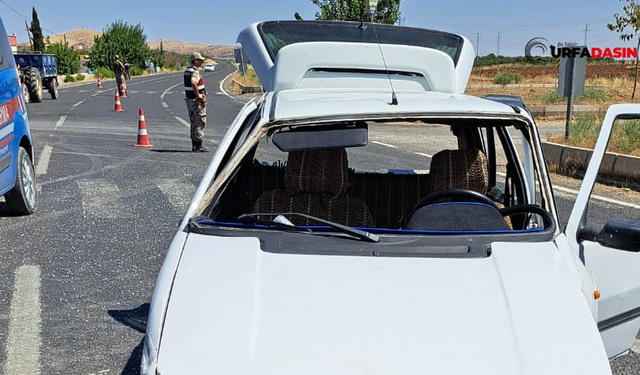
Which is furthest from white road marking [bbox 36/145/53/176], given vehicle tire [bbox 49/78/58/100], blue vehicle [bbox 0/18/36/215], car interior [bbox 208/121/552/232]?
vehicle tire [bbox 49/78/58/100]

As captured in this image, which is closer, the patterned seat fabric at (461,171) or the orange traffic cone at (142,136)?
the patterned seat fabric at (461,171)

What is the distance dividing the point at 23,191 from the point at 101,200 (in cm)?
130

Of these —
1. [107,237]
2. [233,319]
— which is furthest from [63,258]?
[233,319]

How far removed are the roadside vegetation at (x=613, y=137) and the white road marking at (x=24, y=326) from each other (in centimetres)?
838

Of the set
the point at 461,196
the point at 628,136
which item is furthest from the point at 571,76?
the point at 461,196

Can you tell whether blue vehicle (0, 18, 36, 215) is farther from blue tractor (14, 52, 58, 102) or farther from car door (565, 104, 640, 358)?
blue tractor (14, 52, 58, 102)

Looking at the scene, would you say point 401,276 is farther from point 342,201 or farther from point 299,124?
point 342,201

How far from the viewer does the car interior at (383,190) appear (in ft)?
10.6

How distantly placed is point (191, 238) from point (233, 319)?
59cm

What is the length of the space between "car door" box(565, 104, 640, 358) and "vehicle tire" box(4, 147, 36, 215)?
626 cm

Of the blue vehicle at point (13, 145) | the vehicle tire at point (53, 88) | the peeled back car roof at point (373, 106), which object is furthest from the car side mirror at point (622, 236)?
the vehicle tire at point (53, 88)

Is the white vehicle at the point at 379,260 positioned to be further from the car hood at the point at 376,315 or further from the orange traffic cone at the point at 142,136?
the orange traffic cone at the point at 142,136

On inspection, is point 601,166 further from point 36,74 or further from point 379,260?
point 36,74

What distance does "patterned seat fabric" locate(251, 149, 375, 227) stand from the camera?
3.88 m
